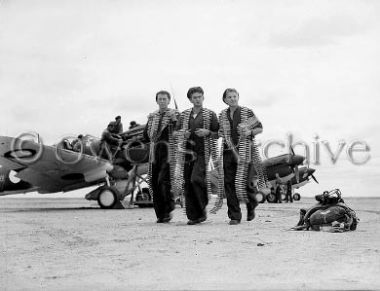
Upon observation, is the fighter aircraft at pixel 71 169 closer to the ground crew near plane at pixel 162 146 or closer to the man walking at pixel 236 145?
the ground crew near plane at pixel 162 146

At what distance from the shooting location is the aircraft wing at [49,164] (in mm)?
15773

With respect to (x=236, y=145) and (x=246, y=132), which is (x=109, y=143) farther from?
(x=246, y=132)

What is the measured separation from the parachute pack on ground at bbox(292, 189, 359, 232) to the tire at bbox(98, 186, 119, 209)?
30.9 feet

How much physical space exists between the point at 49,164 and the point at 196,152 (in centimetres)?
937

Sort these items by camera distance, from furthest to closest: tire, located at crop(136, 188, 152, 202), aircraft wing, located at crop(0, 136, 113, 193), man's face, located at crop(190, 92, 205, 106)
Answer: tire, located at crop(136, 188, 152, 202)
aircraft wing, located at crop(0, 136, 113, 193)
man's face, located at crop(190, 92, 205, 106)

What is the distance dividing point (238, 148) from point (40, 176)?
10.8 meters

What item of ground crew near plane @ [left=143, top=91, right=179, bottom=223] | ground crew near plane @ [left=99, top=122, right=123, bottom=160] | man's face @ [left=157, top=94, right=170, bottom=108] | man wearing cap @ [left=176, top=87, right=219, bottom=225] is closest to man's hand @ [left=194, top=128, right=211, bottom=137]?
man wearing cap @ [left=176, top=87, right=219, bottom=225]

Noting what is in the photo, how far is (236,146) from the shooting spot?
7.93 meters

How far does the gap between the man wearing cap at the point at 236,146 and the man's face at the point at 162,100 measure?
3.04 feet

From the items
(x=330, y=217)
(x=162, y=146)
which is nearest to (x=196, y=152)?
(x=162, y=146)

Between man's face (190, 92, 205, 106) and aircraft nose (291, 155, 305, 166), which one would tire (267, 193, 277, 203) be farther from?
man's face (190, 92, 205, 106)

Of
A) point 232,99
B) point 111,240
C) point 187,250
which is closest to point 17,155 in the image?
point 232,99

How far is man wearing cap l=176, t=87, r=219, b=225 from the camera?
8.06 metres

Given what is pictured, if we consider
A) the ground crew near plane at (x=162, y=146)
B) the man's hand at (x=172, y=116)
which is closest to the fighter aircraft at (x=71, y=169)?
the ground crew near plane at (x=162, y=146)
